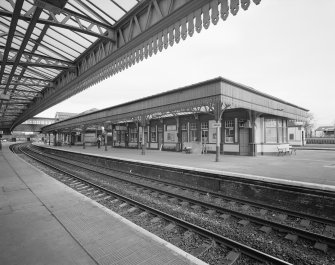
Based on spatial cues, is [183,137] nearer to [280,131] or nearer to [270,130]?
[270,130]

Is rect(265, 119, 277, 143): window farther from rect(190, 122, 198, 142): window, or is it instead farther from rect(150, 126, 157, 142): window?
rect(150, 126, 157, 142): window

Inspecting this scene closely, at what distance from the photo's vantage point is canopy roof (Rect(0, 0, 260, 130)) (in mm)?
3436

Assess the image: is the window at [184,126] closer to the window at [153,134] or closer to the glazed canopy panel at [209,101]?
the glazed canopy panel at [209,101]

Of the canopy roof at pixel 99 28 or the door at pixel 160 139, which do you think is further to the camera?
the door at pixel 160 139

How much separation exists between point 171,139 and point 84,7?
760 inches

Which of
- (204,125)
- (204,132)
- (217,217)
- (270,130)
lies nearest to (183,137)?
(204,132)

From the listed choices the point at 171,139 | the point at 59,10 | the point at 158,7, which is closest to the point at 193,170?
the point at 158,7

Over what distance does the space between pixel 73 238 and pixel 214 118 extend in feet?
53.3

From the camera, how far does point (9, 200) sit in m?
5.52

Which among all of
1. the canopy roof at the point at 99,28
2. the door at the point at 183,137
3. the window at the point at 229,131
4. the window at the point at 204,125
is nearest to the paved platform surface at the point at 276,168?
the window at the point at 229,131

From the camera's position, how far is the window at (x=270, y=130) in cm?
1758

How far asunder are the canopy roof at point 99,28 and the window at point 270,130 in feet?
50.2

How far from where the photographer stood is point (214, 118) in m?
18.2

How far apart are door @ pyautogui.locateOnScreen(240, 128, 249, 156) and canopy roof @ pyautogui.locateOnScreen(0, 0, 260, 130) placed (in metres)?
13.1
